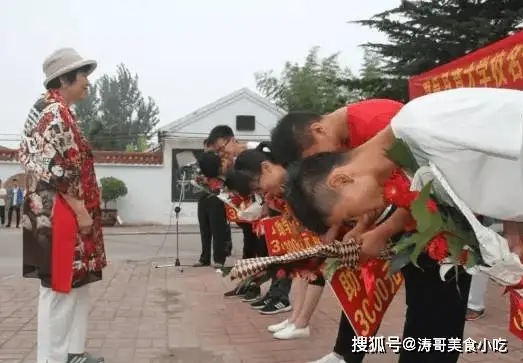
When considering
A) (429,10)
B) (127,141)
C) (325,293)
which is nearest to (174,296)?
(325,293)

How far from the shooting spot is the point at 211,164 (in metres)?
5.88

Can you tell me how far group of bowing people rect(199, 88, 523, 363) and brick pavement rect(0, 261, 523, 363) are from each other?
151 centimetres

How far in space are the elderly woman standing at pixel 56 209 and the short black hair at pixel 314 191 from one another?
1.52 metres

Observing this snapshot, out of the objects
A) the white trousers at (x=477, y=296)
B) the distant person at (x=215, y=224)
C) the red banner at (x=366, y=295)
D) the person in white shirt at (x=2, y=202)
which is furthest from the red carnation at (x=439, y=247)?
the person in white shirt at (x=2, y=202)

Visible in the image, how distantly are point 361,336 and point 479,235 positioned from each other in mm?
1260

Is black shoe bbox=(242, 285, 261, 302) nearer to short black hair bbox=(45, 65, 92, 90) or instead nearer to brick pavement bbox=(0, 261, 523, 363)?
brick pavement bbox=(0, 261, 523, 363)

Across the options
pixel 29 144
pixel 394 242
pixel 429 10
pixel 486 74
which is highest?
pixel 429 10

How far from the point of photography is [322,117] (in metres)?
2.79

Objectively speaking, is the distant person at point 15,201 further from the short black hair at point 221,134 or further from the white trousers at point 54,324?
the white trousers at point 54,324

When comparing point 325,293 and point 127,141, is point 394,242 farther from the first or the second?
point 127,141

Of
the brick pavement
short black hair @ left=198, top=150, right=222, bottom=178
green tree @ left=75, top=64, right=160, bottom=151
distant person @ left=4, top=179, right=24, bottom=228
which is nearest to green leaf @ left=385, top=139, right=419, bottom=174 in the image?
the brick pavement

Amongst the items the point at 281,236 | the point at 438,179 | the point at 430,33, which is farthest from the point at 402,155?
the point at 430,33

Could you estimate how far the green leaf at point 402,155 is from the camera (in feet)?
6.29

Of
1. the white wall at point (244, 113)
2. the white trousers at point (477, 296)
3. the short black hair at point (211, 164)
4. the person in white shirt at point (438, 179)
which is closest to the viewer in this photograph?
the person in white shirt at point (438, 179)
